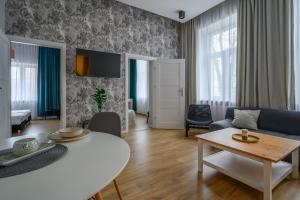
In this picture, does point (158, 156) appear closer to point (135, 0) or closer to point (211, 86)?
point (211, 86)

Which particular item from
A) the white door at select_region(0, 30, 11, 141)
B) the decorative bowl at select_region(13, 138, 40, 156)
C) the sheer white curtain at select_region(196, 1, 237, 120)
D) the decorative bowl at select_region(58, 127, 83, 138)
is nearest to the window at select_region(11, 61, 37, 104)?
the white door at select_region(0, 30, 11, 141)

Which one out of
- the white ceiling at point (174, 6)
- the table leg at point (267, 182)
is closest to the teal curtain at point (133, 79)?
the white ceiling at point (174, 6)

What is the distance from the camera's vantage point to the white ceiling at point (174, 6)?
383 centimetres

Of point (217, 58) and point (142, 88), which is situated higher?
point (217, 58)

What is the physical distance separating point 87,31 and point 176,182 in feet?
11.4

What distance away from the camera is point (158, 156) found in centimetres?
273

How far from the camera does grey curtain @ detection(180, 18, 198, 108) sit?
4.66 metres

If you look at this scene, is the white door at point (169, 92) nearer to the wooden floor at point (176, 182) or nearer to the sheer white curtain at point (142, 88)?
the wooden floor at point (176, 182)

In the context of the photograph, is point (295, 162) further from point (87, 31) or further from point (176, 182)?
point (87, 31)

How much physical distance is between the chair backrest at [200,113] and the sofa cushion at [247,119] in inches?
37.7

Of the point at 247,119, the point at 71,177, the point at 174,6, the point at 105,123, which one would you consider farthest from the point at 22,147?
the point at 174,6

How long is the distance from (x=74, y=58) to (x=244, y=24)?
12.2 ft

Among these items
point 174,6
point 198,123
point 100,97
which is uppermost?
point 174,6

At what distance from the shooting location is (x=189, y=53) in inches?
190
